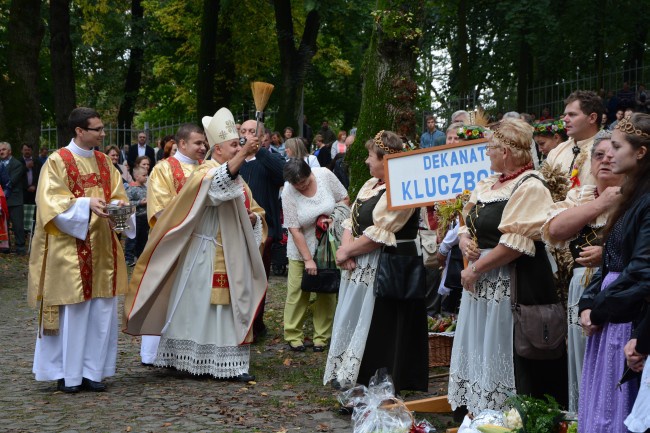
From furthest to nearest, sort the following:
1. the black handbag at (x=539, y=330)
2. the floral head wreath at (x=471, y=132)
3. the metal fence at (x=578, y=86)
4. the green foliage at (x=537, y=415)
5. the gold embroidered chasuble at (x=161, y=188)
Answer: the metal fence at (x=578, y=86) < the gold embroidered chasuble at (x=161, y=188) < the floral head wreath at (x=471, y=132) < the black handbag at (x=539, y=330) < the green foliage at (x=537, y=415)

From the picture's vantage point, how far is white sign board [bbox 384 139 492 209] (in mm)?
6758

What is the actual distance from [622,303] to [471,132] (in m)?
3.41

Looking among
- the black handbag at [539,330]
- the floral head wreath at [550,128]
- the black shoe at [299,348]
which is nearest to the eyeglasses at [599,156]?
the black handbag at [539,330]

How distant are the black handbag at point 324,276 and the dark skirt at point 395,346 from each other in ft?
7.00

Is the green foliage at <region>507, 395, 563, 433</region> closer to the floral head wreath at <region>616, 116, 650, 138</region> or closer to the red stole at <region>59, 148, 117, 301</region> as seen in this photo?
the floral head wreath at <region>616, 116, 650, 138</region>

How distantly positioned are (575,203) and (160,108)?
110 feet

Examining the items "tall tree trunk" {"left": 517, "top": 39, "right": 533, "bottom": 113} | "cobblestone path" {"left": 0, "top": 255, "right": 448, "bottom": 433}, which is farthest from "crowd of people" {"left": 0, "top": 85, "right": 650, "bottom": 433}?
"tall tree trunk" {"left": 517, "top": 39, "right": 533, "bottom": 113}

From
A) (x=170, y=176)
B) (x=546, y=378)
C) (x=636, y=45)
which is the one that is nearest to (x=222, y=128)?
(x=170, y=176)

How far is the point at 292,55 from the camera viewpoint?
2447cm

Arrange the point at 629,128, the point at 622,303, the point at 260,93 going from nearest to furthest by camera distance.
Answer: the point at 622,303 < the point at 629,128 < the point at 260,93

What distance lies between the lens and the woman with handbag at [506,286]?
5.76m

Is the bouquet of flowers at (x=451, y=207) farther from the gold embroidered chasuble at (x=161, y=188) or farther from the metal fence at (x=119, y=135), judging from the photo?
the metal fence at (x=119, y=135)

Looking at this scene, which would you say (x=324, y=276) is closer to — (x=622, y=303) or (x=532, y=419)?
(x=532, y=419)

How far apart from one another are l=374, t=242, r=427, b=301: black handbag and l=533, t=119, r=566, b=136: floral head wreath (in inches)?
59.0
